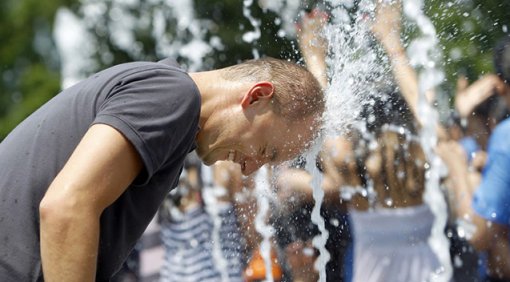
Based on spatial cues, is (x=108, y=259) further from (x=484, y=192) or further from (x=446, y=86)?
(x=446, y=86)

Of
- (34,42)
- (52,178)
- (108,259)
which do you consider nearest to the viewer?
(52,178)

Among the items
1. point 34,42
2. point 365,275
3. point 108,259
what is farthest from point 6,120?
point 108,259

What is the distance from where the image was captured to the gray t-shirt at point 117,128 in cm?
202

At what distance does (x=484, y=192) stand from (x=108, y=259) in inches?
73.4

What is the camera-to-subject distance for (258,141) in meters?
2.34

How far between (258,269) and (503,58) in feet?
5.40

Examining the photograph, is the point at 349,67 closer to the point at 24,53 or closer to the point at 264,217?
the point at 264,217

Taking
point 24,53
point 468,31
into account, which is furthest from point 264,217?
point 24,53

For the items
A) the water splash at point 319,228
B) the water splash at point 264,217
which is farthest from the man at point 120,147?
the water splash at point 319,228

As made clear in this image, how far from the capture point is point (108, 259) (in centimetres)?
225

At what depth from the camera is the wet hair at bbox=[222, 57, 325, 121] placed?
231 cm

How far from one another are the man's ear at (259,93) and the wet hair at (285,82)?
0.02 metres

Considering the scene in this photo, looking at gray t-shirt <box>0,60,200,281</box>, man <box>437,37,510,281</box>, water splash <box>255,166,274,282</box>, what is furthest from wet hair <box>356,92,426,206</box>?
gray t-shirt <box>0,60,200,281</box>

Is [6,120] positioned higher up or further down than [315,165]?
further down
